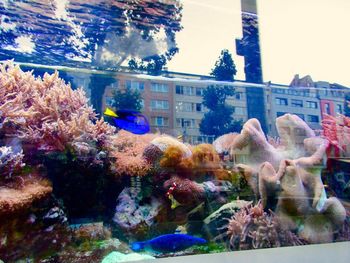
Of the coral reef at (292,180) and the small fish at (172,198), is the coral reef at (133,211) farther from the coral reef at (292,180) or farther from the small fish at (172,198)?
the coral reef at (292,180)

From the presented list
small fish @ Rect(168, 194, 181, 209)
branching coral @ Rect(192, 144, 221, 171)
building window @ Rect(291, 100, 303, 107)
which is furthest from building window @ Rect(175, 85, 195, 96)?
building window @ Rect(291, 100, 303, 107)

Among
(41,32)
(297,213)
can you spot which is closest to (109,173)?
(41,32)

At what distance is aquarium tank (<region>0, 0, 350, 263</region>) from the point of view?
1512 mm

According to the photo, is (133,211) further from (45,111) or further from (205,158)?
(45,111)

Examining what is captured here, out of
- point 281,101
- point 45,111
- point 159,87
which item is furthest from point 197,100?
point 45,111

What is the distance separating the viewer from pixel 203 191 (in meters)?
1.84

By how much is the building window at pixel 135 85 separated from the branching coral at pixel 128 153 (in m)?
0.30

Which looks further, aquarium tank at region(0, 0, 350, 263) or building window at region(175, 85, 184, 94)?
building window at region(175, 85, 184, 94)

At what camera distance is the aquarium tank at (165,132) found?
151 centimetres

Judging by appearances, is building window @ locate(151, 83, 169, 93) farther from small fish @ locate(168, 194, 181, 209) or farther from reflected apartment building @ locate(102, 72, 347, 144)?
small fish @ locate(168, 194, 181, 209)

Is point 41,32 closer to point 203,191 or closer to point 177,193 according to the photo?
point 177,193

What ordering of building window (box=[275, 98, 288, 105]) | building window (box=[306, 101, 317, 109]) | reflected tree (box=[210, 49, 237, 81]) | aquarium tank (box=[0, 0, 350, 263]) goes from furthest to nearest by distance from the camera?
building window (box=[306, 101, 317, 109])
building window (box=[275, 98, 288, 105])
reflected tree (box=[210, 49, 237, 81])
aquarium tank (box=[0, 0, 350, 263])

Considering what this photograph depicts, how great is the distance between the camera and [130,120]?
5.75 ft

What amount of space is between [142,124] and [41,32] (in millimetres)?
792
